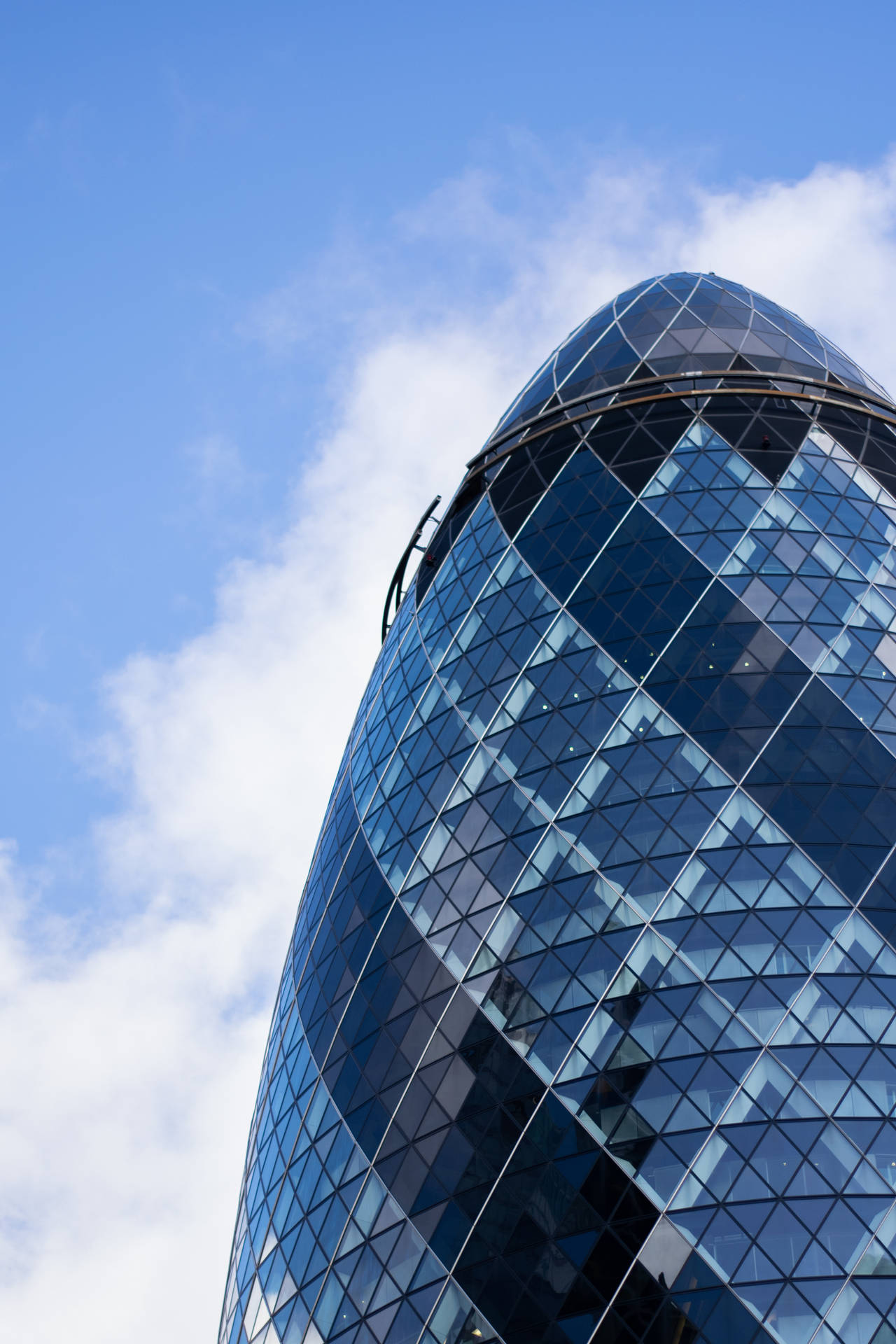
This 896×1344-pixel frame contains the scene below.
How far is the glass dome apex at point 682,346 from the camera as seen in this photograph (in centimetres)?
4178

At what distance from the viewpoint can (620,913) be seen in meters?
31.0

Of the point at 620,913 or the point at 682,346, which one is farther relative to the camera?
the point at 682,346

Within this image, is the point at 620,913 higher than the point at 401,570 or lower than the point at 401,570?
lower

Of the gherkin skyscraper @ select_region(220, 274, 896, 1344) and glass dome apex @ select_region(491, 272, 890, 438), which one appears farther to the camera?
glass dome apex @ select_region(491, 272, 890, 438)

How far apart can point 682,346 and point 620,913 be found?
19748mm

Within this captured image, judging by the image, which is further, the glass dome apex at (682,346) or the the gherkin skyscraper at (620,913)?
the glass dome apex at (682,346)

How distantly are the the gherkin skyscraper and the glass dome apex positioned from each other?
0.88ft

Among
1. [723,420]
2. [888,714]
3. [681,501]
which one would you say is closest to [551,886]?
[888,714]

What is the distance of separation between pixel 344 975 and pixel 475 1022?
612 cm

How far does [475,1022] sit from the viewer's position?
31312mm

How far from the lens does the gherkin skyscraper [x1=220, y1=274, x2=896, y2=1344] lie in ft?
89.9

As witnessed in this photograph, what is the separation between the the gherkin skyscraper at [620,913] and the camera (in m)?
27.4

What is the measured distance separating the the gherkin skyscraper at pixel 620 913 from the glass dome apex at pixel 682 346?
0.88 ft

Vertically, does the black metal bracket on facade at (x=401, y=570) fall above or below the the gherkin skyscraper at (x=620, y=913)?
above
